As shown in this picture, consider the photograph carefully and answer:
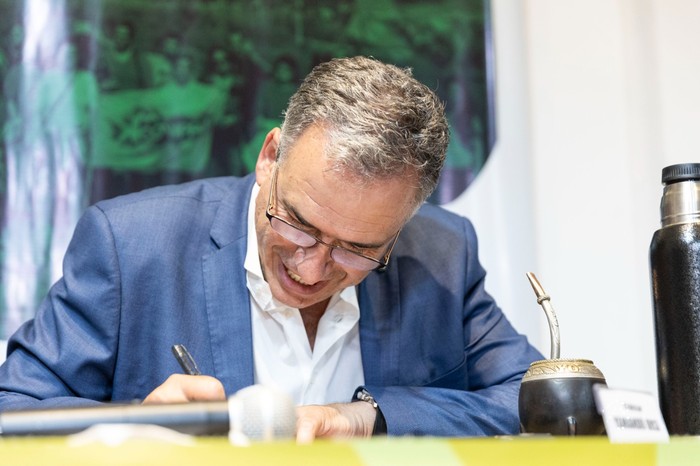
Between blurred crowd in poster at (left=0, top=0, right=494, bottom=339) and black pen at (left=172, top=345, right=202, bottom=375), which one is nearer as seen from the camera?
black pen at (left=172, top=345, right=202, bottom=375)

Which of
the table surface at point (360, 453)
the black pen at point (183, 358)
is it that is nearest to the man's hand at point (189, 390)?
the black pen at point (183, 358)

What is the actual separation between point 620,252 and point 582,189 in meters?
0.20

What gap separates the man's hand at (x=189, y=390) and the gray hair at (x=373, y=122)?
503 millimetres

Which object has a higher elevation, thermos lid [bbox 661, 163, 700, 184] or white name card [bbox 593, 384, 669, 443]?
thermos lid [bbox 661, 163, 700, 184]

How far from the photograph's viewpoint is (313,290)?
1671 millimetres

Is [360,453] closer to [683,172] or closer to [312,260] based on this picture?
[683,172]

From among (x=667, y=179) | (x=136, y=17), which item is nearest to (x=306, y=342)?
(x=667, y=179)

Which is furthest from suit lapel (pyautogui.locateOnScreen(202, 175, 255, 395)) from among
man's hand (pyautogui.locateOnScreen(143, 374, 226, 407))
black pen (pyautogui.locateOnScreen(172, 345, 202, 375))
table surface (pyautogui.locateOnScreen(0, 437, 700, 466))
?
table surface (pyautogui.locateOnScreen(0, 437, 700, 466))

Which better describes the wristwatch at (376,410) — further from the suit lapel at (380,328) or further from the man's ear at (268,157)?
the man's ear at (268,157)

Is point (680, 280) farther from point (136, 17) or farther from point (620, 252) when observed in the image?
point (136, 17)

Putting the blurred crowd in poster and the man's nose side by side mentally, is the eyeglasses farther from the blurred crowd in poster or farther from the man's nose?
the blurred crowd in poster

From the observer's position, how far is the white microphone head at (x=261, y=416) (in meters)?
0.91

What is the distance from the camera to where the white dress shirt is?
1763 mm

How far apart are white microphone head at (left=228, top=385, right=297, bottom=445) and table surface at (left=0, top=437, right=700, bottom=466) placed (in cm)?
22
